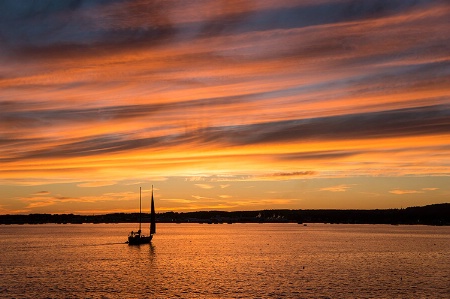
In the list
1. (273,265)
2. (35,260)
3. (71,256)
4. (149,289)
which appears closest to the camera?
(149,289)

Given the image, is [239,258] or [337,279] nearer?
[337,279]

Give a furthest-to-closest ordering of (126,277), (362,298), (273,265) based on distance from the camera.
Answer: (273,265) < (126,277) < (362,298)

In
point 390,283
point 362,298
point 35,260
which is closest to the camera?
point 362,298

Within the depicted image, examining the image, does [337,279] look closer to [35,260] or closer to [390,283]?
[390,283]

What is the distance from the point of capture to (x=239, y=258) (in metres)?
150

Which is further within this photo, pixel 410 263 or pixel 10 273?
pixel 410 263

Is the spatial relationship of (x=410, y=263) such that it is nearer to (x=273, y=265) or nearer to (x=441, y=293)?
(x=273, y=265)

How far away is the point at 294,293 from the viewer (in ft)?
281

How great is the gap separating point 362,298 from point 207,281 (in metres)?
30.2

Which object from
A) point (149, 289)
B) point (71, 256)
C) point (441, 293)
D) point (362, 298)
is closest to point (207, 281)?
point (149, 289)

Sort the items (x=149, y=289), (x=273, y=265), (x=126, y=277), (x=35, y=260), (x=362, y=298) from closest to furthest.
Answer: (x=362, y=298), (x=149, y=289), (x=126, y=277), (x=273, y=265), (x=35, y=260)

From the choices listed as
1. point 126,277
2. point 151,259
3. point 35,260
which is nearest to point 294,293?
point 126,277

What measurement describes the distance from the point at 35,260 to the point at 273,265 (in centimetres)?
6165

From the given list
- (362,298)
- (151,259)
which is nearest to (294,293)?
(362,298)
